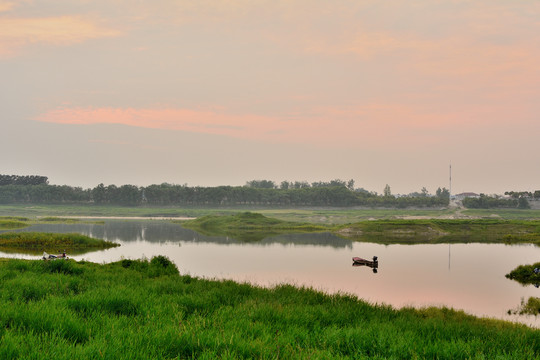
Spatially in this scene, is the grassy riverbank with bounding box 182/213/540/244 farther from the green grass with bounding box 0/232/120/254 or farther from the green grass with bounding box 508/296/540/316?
the green grass with bounding box 508/296/540/316

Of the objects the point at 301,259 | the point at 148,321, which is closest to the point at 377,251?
the point at 301,259

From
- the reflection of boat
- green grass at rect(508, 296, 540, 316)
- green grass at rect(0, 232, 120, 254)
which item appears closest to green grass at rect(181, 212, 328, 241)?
green grass at rect(0, 232, 120, 254)

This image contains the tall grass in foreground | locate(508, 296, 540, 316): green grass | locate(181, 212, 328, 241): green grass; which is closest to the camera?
the tall grass in foreground

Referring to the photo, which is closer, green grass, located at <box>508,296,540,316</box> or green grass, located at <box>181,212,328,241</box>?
green grass, located at <box>508,296,540,316</box>

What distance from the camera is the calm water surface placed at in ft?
88.5

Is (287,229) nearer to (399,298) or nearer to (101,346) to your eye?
(399,298)

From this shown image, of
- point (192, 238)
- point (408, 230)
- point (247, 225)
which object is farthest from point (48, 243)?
point (408, 230)

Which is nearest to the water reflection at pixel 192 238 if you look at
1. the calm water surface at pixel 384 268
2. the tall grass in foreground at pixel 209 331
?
the calm water surface at pixel 384 268

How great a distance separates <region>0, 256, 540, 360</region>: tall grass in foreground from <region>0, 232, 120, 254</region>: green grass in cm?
3616

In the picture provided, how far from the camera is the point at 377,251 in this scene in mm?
55562

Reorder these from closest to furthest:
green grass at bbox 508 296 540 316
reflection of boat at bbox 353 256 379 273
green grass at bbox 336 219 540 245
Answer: green grass at bbox 508 296 540 316 → reflection of boat at bbox 353 256 379 273 → green grass at bbox 336 219 540 245

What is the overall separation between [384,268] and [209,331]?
33.8 meters

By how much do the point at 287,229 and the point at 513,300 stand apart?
66366mm

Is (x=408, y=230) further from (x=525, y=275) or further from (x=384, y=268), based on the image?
(x=525, y=275)
